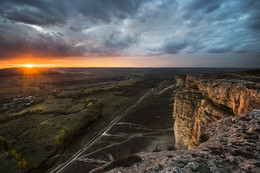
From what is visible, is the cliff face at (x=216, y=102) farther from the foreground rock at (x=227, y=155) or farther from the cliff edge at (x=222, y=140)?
the foreground rock at (x=227, y=155)

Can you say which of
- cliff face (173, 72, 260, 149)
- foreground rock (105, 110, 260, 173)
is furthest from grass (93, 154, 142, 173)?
cliff face (173, 72, 260, 149)

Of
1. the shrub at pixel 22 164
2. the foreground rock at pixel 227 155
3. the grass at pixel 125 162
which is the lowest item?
the shrub at pixel 22 164

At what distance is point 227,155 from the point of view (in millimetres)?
5223

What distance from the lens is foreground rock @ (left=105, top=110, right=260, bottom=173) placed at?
4.57 meters

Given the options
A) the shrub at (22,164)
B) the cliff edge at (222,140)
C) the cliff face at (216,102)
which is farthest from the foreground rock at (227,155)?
the shrub at (22,164)

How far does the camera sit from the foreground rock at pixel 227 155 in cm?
457

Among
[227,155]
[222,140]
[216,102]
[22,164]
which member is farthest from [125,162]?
[22,164]

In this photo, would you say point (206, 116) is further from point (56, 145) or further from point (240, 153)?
point (56, 145)

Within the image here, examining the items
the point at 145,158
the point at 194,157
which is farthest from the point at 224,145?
the point at 145,158

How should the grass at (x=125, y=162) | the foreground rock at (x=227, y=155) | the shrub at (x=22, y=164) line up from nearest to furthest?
the foreground rock at (x=227, y=155)
the grass at (x=125, y=162)
the shrub at (x=22, y=164)

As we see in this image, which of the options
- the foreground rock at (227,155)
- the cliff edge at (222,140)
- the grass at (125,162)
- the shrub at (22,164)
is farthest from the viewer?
the shrub at (22,164)

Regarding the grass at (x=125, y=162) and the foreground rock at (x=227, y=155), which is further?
the grass at (x=125, y=162)

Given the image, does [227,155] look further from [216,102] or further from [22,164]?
[22,164]

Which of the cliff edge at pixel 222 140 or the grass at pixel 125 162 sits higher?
the cliff edge at pixel 222 140
